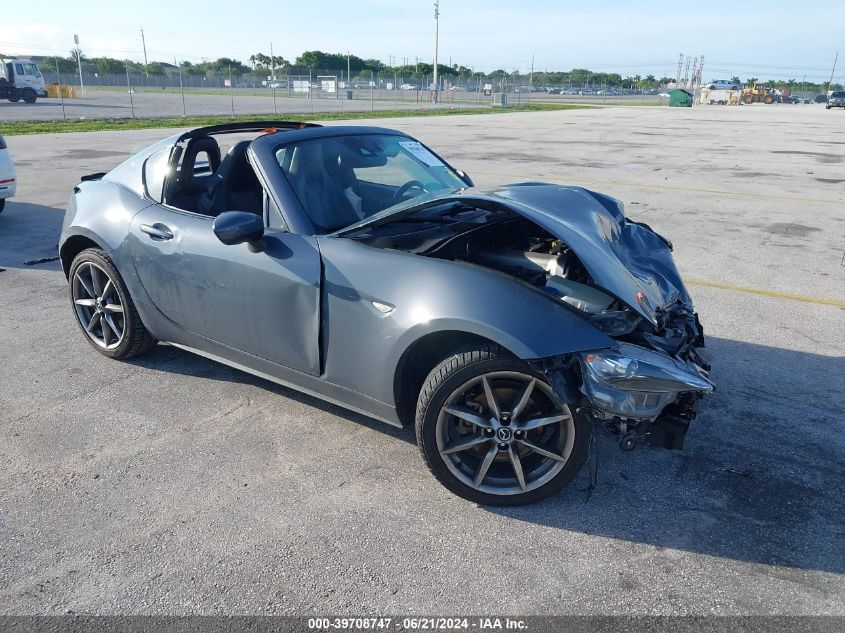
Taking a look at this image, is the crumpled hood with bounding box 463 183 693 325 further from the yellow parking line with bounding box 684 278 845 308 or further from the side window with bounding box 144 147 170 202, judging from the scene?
the yellow parking line with bounding box 684 278 845 308

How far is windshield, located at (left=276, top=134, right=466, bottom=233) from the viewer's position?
3.59 m

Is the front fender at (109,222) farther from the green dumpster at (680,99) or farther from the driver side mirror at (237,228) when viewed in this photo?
the green dumpster at (680,99)

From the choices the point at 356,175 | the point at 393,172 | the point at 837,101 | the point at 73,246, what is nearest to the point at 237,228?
the point at 356,175

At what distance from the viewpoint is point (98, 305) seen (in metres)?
4.41

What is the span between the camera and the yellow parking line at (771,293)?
18.9ft

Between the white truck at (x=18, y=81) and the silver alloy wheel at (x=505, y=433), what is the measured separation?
4382 cm

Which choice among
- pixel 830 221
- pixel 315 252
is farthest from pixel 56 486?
pixel 830 221

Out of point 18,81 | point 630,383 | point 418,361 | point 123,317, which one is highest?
point 18,81

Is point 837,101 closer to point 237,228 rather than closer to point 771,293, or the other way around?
point 771,293

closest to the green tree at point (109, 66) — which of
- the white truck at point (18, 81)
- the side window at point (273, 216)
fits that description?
Answer: the white truck at point (18, 81)

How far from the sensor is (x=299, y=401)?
3908mm

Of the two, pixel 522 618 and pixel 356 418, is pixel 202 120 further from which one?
pixel 522 618

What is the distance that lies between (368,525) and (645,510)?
122 centimetres

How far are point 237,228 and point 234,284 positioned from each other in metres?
0.39
